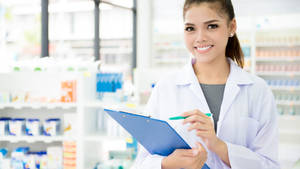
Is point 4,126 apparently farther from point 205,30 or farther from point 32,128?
point 205,30

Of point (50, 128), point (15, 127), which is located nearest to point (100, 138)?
point (50, 128)

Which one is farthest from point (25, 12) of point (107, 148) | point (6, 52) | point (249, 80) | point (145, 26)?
point (249, 80)

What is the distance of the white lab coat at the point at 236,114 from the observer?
126 cm

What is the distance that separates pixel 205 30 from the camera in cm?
130

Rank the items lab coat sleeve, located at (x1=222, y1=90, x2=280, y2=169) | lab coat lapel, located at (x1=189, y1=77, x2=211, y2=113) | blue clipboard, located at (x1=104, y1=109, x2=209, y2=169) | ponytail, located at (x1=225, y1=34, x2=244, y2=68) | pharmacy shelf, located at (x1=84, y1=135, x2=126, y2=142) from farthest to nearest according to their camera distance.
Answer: pharmacy shelf, located at (x1=84, y1=135, x2=126, y2=142), ponytail, located at (x1=225, y1=34, x2=244, y2=68), lab coat lapel, located at (x1=189, y1=77, x2=211, y2=113), lab coat sleeve, located at (x1=222, y1=90, x2=280, y2=169), blue clipboard, located at (x1=104, y1=109, x2=209, y2=169)

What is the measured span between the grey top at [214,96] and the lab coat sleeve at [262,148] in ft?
0.57

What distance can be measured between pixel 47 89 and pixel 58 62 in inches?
14.3

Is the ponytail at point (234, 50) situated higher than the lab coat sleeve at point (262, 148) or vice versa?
the ponytail at point (234, 50)

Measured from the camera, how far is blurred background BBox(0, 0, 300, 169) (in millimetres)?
3354

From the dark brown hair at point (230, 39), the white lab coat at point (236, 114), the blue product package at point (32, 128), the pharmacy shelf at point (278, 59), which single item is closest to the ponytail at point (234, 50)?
the dark brown hair at point (230, 39)

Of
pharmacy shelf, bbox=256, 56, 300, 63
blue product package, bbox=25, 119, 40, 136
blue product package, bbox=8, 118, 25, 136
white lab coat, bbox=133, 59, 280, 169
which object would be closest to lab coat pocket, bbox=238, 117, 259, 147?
white lab coat, bbox=133, 59, 280, 169

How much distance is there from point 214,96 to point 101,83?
229 cm

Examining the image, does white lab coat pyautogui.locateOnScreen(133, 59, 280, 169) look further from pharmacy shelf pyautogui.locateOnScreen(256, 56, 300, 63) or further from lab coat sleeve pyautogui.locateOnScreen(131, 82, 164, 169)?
pharmacy shelf pyautogui.locateOnScreen(256, 56, 300, 63)

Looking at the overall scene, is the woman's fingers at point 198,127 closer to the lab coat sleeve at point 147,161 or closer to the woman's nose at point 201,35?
the lab coat sleeve at point 147,161
